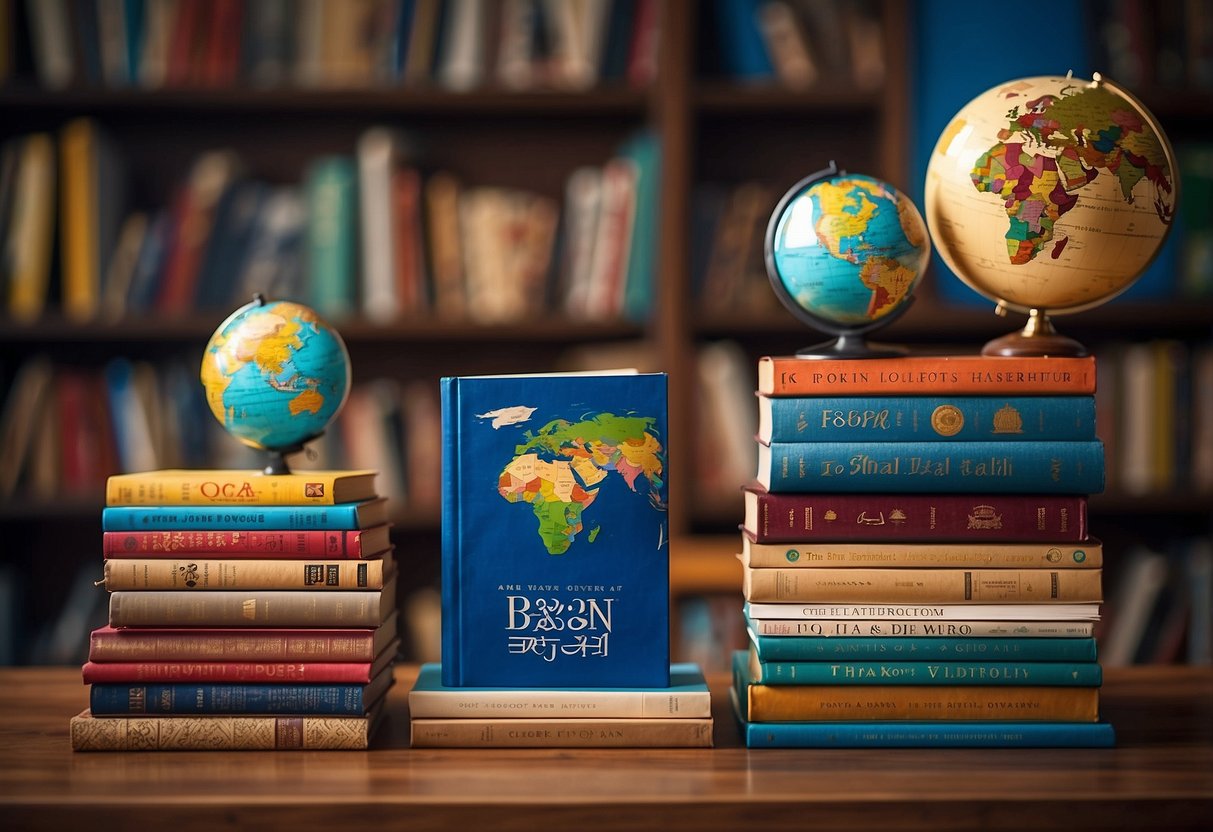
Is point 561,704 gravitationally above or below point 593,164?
below

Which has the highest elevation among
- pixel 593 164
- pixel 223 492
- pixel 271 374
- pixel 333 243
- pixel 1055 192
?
pixel 593 164

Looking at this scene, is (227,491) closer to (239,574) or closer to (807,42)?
(239,574)

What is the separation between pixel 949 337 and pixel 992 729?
1814 mm

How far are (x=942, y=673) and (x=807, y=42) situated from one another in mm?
1864

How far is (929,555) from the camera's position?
0.99m

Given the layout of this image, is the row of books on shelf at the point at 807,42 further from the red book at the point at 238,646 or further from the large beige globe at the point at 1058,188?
the red book at the point at 238,646

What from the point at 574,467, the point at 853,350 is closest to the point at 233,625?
the point at 574,467

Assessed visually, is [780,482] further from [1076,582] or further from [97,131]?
[97,131]

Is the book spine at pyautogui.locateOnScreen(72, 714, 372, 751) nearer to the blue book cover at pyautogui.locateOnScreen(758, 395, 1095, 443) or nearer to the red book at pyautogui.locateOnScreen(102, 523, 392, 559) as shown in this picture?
the red book at pyautogui.locateOnScreen(102, 523, 392, 559)

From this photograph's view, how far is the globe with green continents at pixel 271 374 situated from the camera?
3.35ft

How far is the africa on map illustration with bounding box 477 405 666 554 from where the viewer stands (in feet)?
3.31

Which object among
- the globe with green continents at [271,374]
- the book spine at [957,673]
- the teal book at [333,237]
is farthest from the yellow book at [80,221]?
the book spine at [957,673]

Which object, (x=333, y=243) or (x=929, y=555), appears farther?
(x=333, y=243)

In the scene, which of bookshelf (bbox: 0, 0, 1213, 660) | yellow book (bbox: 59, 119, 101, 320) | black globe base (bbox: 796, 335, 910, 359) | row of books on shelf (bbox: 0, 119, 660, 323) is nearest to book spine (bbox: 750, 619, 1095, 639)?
black globe base (bbox: 796, 335, 910, 359)
